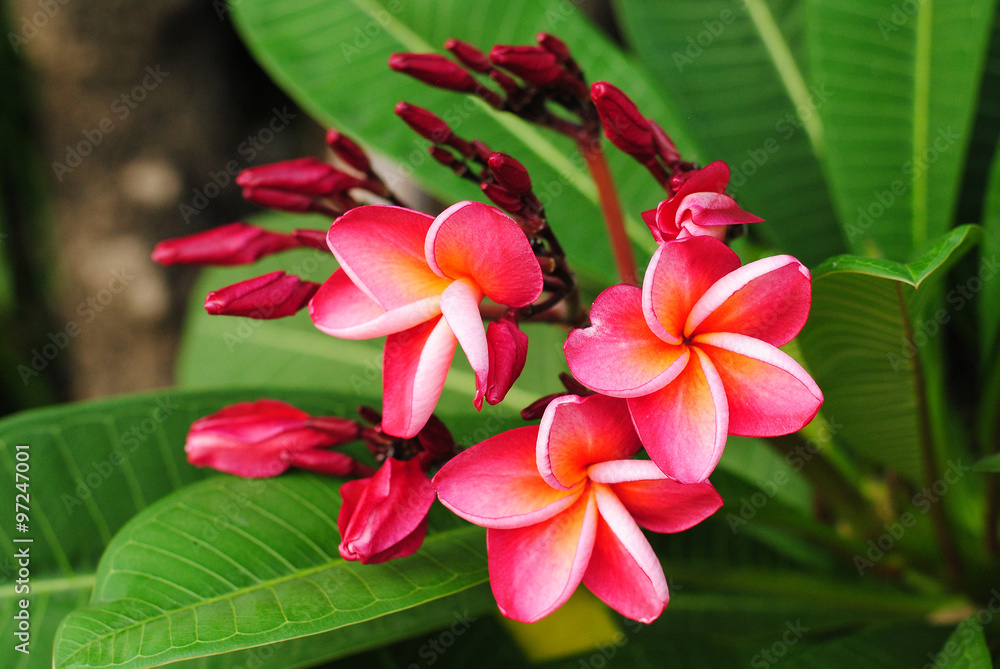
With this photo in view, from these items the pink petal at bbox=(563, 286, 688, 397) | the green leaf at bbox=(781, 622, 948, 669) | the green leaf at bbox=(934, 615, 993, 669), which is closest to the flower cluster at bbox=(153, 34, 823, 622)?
the pink petal at bbox=(563, 286, 688, 397)

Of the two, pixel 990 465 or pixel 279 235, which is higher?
pixel 279 235

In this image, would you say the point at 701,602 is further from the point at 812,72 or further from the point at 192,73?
the point at 192,73

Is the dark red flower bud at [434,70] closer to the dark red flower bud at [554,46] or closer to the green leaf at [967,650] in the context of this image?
the dark red flower bud at [554,46]

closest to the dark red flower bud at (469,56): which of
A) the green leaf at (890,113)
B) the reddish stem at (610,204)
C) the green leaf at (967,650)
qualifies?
the reddish stem at (610,204)

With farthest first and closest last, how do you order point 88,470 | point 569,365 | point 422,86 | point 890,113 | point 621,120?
1. point 422,86
2. point 890,113
3. point 88,470
4. point 621,120
5. point 569,365

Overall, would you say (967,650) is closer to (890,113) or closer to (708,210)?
(708,210)

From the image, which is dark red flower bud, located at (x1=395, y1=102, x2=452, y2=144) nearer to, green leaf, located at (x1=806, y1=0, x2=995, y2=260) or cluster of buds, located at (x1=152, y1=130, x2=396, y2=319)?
cluster of buds, located at (x1=152, y1=130, x2=396, y2=319)

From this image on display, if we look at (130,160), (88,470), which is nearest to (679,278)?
(88,470)
